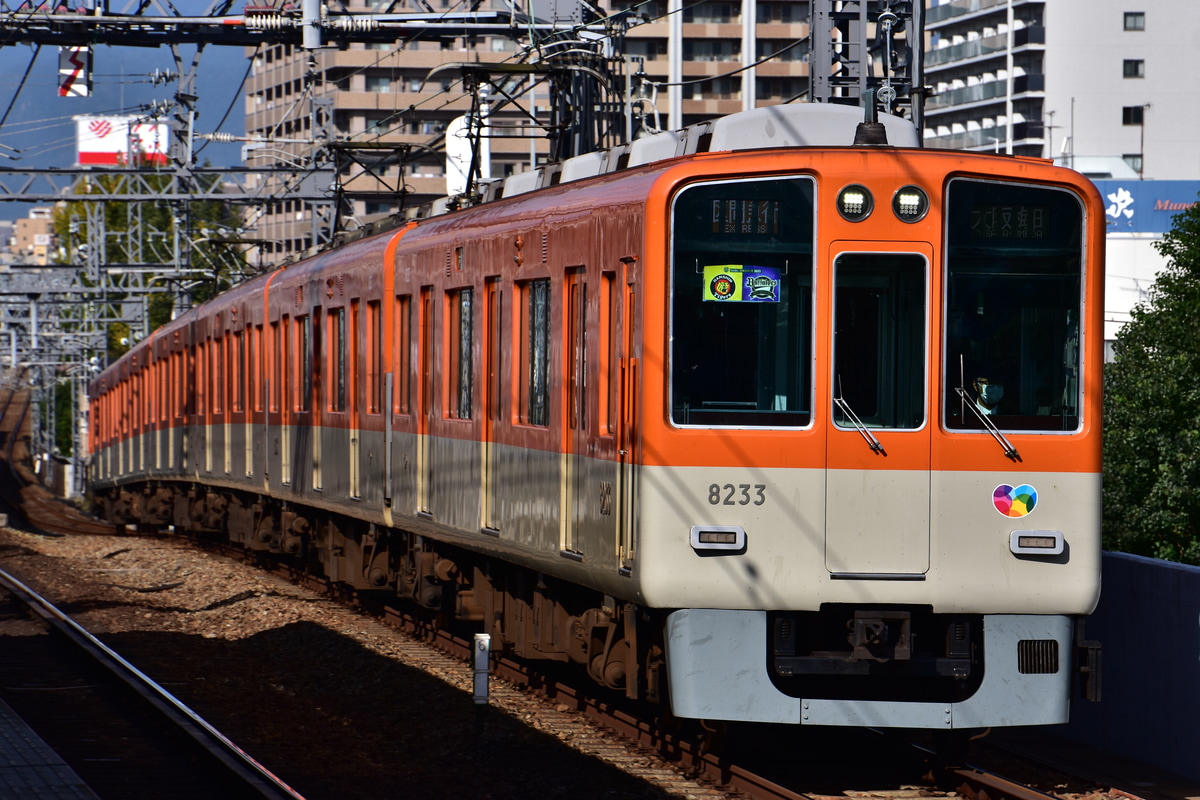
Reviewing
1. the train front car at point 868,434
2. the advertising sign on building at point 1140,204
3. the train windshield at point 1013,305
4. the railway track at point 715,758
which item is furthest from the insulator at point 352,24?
the advertising sign on building at point 1140,204

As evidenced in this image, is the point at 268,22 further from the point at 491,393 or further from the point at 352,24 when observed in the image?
the point at 491,393

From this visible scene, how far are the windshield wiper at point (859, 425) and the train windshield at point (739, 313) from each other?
140 millimetres

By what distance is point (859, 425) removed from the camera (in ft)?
25.6

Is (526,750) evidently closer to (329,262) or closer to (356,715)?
(356,715)

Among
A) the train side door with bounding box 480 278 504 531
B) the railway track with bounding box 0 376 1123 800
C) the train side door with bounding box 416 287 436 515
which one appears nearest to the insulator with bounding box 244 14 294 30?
the railway track with bounding box 0 376 1123 800

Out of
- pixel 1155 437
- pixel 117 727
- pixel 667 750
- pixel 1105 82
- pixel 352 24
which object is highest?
pixel 1105 82

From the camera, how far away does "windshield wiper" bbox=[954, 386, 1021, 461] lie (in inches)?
309

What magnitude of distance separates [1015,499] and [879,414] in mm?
699

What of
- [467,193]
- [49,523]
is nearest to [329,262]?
[467,193]

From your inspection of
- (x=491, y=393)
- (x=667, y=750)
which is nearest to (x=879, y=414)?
(x=667, y=750)

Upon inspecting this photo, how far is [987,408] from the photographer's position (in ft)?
26.0

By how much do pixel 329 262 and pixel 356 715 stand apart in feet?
18.4

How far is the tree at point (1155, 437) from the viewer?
24672 mm

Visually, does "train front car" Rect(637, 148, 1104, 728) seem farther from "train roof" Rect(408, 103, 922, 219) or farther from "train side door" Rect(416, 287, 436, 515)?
"train side door" Rect(416, 287, 436, 515)
